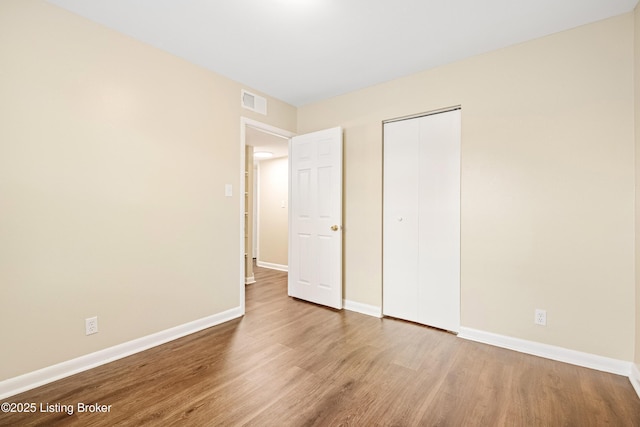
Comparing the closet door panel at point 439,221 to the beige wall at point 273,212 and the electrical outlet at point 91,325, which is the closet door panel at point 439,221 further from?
the beige wall at point 273,212

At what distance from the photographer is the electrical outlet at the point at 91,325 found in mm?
2134

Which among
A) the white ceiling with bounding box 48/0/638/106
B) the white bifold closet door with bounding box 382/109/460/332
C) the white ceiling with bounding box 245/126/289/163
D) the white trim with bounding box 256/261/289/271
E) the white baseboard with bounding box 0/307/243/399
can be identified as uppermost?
the white ceiling with bounding box 48/0/638/106

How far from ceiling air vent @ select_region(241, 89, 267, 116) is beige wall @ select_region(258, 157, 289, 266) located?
229 centimetres

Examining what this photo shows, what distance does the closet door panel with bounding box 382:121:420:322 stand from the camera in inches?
120

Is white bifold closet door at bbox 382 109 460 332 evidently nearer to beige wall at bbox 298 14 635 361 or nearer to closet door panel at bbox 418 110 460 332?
closet door panel at bbox 418 110 460 332

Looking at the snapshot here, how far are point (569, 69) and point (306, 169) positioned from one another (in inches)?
104

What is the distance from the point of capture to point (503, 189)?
2506 millimetres

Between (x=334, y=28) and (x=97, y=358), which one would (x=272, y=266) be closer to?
(x=97, y=358)

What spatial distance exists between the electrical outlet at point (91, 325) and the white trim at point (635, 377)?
3.72 meters

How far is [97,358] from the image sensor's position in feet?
7.13

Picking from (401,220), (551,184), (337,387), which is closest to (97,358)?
(337,387)

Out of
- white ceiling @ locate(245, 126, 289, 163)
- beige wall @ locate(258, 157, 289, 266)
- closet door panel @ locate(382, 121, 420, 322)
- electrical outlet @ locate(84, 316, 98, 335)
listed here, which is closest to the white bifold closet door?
closet door panel @ locate(382, 121, 420, 322)

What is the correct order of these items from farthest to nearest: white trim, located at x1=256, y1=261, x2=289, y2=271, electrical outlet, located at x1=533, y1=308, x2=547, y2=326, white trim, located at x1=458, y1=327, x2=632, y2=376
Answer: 1. white trim, located at x1=256, y1=261, x2=289, y2=271
2. electrical outlet, located at x1=533, y1=308, x2=547, y2=326
3. white trim, located at x1=458, y1=327, x2=632, y2=376

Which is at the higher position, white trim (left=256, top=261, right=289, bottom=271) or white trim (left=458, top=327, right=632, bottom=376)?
white trim (left=458, top=327, right=632, bottom=376)
